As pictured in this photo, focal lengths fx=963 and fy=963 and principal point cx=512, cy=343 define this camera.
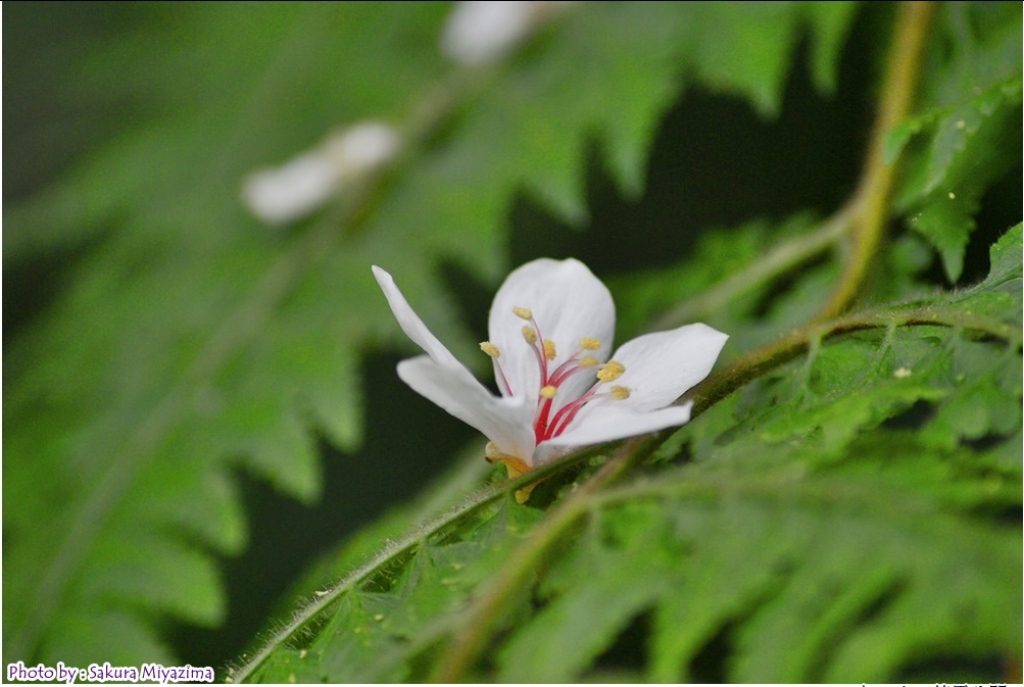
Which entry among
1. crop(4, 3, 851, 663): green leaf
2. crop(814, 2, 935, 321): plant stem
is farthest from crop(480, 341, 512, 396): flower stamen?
crop(4, 3, 851, 663): green leaf

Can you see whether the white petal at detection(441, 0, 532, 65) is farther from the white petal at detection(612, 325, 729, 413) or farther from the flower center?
the white petal at detection(612, 325, 729, 413)

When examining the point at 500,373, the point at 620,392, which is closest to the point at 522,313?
the point at 500,373

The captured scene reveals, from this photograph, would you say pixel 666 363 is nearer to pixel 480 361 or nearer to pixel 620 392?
pixel 620 392

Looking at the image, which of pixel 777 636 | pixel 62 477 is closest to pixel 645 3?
pixel 62 477

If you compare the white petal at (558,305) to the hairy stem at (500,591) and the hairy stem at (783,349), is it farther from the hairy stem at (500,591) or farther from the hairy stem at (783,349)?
the hairy stem at (500,591)

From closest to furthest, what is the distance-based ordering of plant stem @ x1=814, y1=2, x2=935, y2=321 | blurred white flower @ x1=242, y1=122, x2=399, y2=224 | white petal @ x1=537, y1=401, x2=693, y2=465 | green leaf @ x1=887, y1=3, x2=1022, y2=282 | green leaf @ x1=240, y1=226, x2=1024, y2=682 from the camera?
green leaf @ x1=240, y1=226, x2=1024, y2=682 < white petal @ x1=537, y1=401, x2=693, y2=465 < green leaf @ x1=887, y1=3, x2=1022, y2=282 < plant stem @ x1=814, y1=2, x2=935, y2=321 < blurred white flower @ x1=242, y1=122, x2=399, y2=224

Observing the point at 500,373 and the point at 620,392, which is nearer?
the point at 620,392

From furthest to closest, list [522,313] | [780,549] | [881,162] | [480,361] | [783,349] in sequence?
[480,361] < [881,162] < [522,313] < [783,349] < [780,549]

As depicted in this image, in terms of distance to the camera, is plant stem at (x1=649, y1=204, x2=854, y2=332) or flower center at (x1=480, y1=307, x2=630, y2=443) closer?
flower center at (x1=480, y1=307, x2=630, y2=443)
